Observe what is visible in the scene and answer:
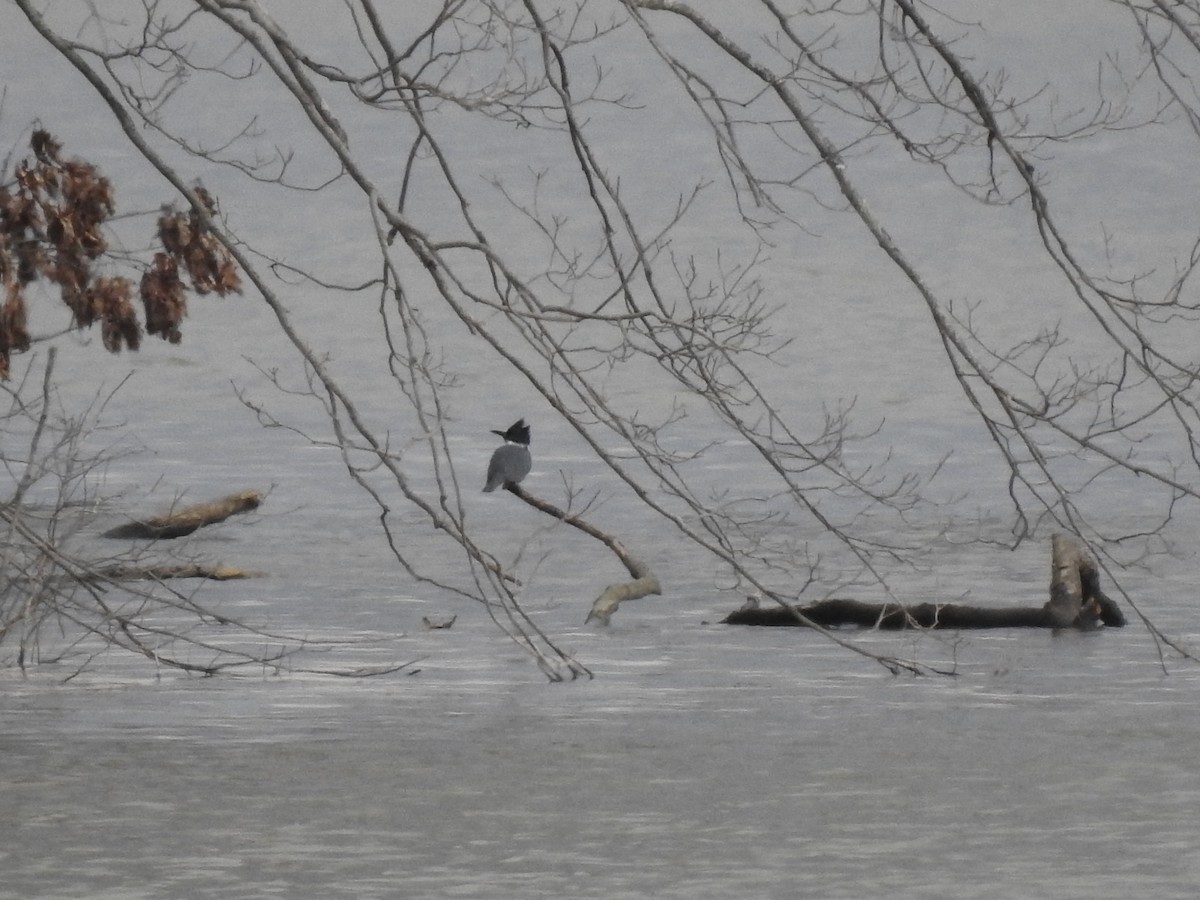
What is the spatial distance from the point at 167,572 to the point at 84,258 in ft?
13.8

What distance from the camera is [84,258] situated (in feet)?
42.9

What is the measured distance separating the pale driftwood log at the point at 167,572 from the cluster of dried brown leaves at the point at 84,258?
1.11 meters

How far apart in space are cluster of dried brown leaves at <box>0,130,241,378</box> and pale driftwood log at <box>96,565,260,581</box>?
111 centimetres

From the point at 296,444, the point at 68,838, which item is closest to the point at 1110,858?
the point at 68,838

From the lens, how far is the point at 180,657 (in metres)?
14.8

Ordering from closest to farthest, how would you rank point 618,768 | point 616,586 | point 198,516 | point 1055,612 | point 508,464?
1. point 618,768
2. point 1055,612
3. point 616,586
4. point 198,516
5. point 508,464

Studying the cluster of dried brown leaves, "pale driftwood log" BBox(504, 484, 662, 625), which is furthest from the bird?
the cluster of dried brown leaves

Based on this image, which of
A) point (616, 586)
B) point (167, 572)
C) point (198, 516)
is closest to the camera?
point (167, 572)

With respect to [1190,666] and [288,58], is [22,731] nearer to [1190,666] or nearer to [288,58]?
[288,58]

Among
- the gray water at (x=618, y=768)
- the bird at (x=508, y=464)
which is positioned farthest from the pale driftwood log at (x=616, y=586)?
the bird at (x=508, y=464)

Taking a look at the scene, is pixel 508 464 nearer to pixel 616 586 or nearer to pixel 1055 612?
pixel 616 586

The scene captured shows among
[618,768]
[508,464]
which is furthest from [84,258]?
[508,464]

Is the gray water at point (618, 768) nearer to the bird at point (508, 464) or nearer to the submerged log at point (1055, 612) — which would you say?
the submerged log at point (1055, 612)

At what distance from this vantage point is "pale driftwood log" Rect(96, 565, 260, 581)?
1296 cm
